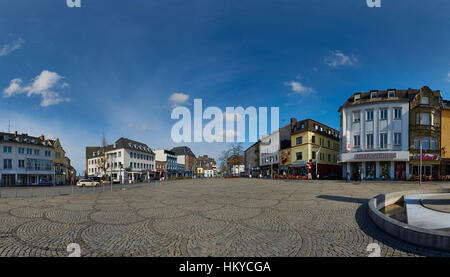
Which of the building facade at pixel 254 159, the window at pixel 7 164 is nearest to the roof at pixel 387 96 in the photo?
the building facade at pixel 254 159

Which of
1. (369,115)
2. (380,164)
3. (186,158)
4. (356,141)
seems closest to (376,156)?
(380,164)

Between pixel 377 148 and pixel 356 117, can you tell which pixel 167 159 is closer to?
pixel 356 117

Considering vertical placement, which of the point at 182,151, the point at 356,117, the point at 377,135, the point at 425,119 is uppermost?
the point at 356,117

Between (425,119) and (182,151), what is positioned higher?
(425,119)

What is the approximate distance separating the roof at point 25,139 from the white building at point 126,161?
12.1 metres

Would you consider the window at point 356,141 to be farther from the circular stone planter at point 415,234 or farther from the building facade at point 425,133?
the circular stone planter at point 415,234

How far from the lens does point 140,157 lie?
222 feet

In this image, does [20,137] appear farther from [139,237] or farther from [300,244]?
[300,244]

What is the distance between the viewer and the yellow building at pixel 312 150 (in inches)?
1721

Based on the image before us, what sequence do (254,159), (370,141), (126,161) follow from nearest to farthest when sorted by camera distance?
1. (370,141)
2. (126,161)
3. (254,159)

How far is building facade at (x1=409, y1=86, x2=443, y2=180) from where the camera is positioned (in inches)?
1182

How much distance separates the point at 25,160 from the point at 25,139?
Result: 4988 mm

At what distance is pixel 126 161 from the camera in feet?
200
